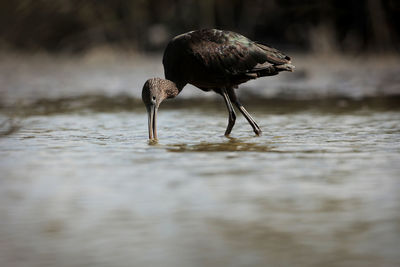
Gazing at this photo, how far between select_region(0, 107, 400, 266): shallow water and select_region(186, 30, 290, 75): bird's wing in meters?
0.62

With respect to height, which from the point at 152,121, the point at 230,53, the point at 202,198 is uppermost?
the point at 230,53

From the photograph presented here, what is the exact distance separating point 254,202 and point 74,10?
13.5 meters

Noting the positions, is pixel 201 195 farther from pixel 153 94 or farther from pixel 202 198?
pixel 153 94

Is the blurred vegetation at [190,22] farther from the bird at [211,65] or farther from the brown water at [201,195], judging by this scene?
the bird at [211,65]

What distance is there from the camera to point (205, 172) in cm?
460

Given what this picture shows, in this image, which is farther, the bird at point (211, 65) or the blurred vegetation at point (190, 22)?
the blurred vegetation at point (190, 22)

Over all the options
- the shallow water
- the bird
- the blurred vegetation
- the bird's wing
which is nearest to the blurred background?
the shallow water

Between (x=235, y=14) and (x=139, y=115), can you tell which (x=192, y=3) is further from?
(x=139, y=115)

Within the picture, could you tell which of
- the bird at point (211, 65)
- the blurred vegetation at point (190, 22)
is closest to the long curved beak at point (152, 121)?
the bird at point (211, 65)

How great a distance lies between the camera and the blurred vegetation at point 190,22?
14.3 meters

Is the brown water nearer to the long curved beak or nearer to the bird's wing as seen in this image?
the long curved beak

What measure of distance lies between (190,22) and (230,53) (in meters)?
9.21

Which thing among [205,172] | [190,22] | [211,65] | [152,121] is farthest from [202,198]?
[190,22]

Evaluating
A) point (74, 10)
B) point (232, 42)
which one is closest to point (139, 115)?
point (232, 42)
